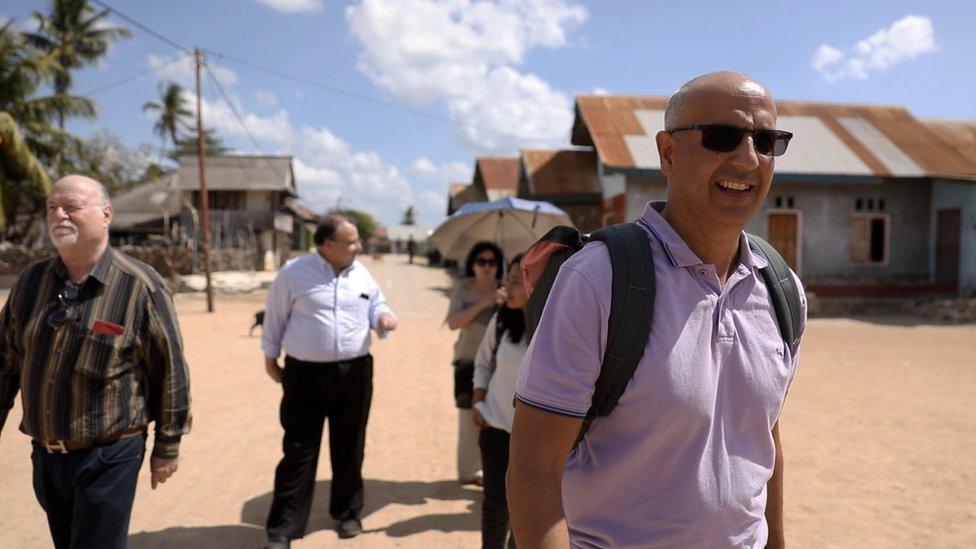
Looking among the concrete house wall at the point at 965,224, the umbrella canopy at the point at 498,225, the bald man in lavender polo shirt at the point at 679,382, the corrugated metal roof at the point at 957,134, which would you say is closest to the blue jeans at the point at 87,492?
the bald man in lavender polo shirt at the point at 679,382

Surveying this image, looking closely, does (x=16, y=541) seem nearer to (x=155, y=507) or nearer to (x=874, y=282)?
(x=155, y=507)

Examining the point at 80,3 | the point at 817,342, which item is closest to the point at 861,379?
the point at 817,342

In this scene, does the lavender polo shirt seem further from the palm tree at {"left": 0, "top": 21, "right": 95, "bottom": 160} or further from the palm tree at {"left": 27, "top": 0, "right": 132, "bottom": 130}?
the palm tree at {"left": 27, "top": 0, "right": 132, "bottom": 130}

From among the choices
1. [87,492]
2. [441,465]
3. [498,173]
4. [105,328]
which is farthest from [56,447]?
[498,173]

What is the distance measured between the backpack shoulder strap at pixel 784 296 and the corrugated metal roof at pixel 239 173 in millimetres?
37294

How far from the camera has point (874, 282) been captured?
19.8m

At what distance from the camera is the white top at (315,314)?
4320mm

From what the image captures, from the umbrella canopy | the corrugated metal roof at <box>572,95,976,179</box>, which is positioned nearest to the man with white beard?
the umbrella canopy

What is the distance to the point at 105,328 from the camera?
2814 millimetres

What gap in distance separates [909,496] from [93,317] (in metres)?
5.38

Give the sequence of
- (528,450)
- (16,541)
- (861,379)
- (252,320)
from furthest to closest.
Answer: (252,320)
(861,379)
(16,541)
(528,450)

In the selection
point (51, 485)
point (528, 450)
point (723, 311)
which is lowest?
point (51, 485)

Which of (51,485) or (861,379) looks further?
(861,379)

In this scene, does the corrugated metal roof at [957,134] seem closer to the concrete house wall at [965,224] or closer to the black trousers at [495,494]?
the concrete house wall at [965,224]
